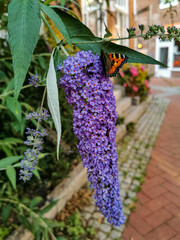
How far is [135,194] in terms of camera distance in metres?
2.39

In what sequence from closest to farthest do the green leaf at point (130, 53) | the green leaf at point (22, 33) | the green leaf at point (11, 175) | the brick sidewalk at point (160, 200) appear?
1. the green leaf at point (22, 33)
2. the green leaf at point (130, 53)
3. the green leaf at point (11, 175)
4. the brick sidewalk at point (160, 200)

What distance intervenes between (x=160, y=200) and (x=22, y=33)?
2.24 m

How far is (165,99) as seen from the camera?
6.79 metres

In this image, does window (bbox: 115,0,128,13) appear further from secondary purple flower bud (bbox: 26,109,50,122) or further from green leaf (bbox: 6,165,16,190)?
secondary purple flower bud (bbox: 26,109,50,122)

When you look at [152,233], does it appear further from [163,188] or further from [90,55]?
[90,55]

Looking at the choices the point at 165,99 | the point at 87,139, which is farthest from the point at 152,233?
the point at 165,99

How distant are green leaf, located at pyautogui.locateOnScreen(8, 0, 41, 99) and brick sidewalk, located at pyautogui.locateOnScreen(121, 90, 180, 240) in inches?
47.1

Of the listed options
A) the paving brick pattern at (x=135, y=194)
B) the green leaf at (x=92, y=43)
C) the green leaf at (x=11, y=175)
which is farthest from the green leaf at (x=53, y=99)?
the green leaf at (x=11, y=175)

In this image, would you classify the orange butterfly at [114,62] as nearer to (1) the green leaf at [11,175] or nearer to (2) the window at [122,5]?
(1) the green leaf at [11,175]

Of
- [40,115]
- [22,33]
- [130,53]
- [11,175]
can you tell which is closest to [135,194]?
[11,175]

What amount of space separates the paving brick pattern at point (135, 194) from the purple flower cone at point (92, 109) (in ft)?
0.96

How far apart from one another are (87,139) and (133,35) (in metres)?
0.30

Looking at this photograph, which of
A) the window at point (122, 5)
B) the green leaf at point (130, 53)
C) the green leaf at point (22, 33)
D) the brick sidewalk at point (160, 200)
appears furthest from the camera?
the window at point (122, 5)

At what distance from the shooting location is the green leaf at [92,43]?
56cm
